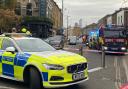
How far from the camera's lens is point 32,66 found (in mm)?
10469

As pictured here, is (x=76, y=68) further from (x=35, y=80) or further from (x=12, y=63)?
(x=12, y=63)

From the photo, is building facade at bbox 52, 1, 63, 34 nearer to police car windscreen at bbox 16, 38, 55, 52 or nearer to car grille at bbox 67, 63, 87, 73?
police car windscreen at bbox 16, 38, 55, 52

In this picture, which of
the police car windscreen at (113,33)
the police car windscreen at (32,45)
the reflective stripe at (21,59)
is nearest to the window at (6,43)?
the police car windscreen at (32,45)

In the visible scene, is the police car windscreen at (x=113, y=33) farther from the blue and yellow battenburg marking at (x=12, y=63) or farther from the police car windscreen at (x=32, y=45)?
the blue and yellow battenburg marking at (x=12, y=63)

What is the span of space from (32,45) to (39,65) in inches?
62.0

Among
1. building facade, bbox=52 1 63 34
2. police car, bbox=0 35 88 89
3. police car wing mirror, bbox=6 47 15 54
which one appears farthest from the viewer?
building facade, bbox=52 1 63 34

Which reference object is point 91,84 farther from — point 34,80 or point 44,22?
point 44,22

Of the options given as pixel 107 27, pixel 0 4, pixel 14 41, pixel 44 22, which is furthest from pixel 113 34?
pixel 44 22

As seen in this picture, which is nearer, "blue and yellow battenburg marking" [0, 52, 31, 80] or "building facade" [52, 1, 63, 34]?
"blue and yellow battenburg marking" [0, 52, 31, 80]

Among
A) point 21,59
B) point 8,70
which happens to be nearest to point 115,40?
point 8,70

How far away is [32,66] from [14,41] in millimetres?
1486

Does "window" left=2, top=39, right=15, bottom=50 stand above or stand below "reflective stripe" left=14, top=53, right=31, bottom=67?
above

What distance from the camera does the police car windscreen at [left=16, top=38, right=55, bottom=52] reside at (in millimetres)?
11298

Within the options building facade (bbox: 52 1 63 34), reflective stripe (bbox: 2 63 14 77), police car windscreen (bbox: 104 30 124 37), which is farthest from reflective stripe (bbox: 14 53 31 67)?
building facade (bbox: 52 1 63 34)
